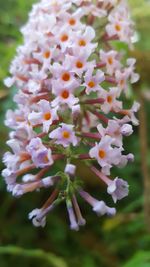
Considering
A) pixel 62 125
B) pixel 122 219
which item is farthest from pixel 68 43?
pixel 122 219

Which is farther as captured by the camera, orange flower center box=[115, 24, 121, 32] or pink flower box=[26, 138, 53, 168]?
orange flower center box=[115, 24, 121, 32]

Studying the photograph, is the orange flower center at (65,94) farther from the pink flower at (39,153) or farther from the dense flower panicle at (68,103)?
the pink flower at (39,153)

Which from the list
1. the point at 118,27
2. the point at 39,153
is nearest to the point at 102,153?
the point at 39,153

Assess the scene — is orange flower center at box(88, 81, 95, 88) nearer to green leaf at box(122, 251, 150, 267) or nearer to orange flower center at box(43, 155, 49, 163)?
orange flower center at box(43, 155, 49, 163)

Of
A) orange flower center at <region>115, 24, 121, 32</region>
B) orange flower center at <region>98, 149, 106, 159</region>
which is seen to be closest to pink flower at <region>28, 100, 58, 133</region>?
orange flower center at <region>98, 149, 106, 159</region>

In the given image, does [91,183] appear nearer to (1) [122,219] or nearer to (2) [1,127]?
(1) [122,219]

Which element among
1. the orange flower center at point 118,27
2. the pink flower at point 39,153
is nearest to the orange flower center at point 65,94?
the pink flower at point 39,153
